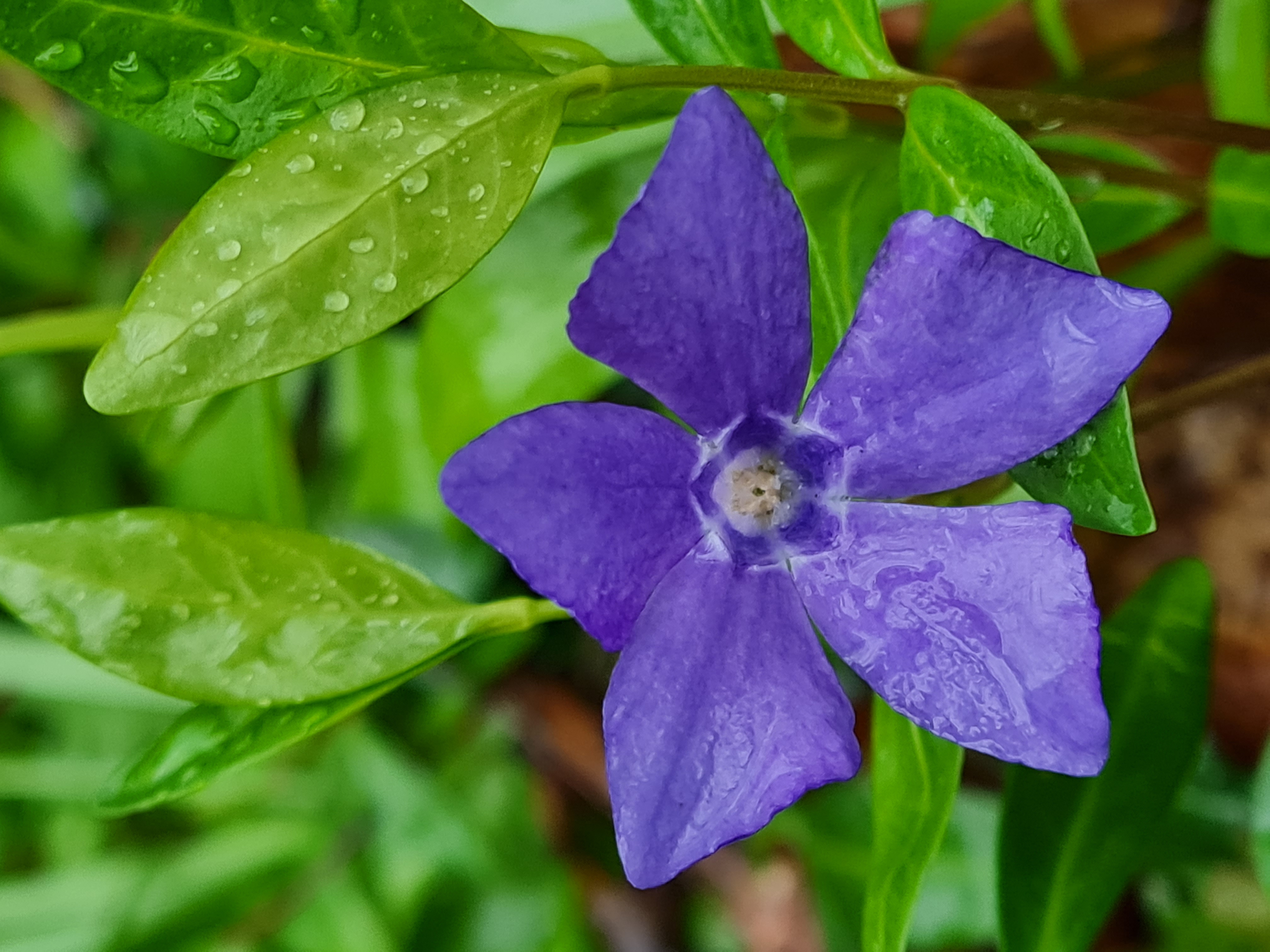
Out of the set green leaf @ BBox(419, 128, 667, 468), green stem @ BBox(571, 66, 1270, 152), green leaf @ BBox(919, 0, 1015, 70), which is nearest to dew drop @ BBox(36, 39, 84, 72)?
green stem @ BBox(571, 66, 1270, 152)

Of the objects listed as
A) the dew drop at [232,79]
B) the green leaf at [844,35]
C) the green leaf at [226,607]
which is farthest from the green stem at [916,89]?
the green leaf at [226,607]

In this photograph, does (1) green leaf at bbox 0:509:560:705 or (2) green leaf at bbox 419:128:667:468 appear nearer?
(1) green leaf at bbox 0:509:560:705

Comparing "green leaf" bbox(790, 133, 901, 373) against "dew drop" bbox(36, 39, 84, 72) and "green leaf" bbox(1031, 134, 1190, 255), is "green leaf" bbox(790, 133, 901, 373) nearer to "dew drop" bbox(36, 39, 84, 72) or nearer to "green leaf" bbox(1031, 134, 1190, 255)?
"green leaf" bbox(1031, 134, 1190, 255)

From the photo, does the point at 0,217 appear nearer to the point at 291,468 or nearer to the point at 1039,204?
the point at 291,468

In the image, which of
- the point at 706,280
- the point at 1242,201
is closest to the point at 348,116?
the point at 706,280

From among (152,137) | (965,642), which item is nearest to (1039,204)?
(965,642)
